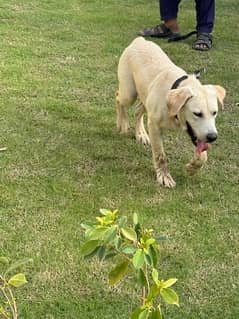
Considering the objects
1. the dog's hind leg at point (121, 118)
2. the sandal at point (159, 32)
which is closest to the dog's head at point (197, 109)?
the dog's hind leg at point (121, 118)

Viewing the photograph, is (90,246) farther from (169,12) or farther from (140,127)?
(169,12)

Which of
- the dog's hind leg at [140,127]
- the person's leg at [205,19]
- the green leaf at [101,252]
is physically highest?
the green leaf at [101,252]

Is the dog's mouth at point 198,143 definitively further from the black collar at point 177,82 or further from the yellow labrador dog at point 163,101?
the black collar at point 177,82

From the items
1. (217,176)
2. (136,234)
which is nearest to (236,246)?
(217,176)

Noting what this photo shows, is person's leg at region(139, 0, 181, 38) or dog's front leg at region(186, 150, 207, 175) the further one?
person's leg at region(139, 0, 181, 38)

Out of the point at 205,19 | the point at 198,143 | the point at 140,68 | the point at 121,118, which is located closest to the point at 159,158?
→ the point at 198,143

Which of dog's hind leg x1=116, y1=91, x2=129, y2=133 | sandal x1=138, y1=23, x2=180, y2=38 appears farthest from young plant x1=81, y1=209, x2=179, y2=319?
sandal x1=138, y1=23, x2=180, y2=38

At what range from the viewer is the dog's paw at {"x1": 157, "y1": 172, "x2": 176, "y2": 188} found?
4.06 metres

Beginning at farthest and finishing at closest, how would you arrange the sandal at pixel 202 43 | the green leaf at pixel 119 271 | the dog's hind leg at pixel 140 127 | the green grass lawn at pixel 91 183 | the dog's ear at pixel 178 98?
the sandal at pixel 202 43, the dog's hind leg at pixel 140 127, the dog's ear at pixel 178 98, the green grass lawn at pixel 91 183, the green leaf at pixel 119 271

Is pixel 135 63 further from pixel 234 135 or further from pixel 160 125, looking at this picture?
pixel 234 135

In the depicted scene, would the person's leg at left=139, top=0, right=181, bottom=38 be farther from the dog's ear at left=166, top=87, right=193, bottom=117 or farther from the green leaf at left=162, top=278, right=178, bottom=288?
the green leaf at left=162, top=278, right=178, bottom=288

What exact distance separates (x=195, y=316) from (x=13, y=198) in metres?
1.41

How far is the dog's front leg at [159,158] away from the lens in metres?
4.07

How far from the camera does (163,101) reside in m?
3.98
